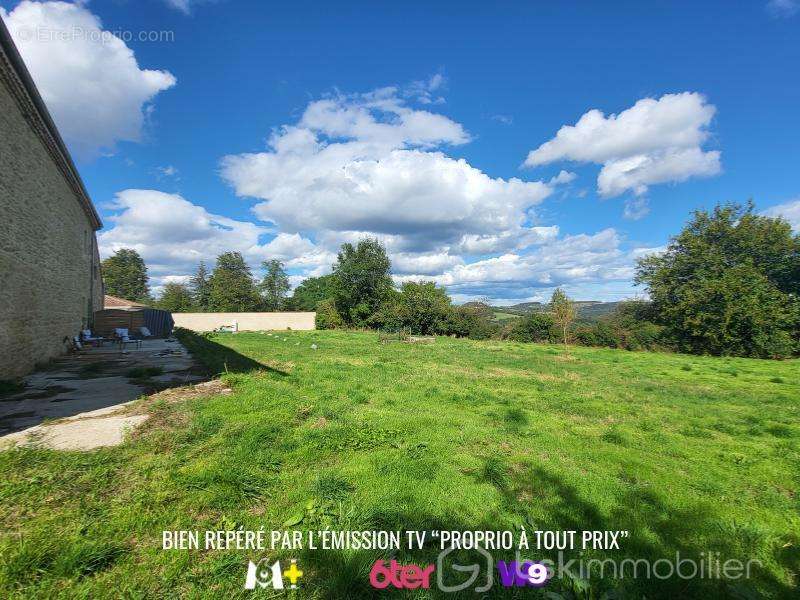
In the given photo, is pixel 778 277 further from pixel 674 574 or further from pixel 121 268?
pixel 121 268

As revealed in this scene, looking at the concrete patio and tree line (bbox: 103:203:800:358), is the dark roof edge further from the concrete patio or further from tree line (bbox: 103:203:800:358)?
tree line (bbox: 103:203:800:358)

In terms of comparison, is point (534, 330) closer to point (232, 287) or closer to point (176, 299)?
point (232, 287)

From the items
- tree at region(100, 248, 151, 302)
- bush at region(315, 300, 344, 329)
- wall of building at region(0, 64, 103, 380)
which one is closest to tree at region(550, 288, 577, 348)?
wall of building at region(0, 64, 103, 380)

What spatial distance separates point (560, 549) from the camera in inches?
103

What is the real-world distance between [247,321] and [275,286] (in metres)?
30.4

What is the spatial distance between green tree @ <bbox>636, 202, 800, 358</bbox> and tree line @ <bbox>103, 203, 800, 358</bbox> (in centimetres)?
6

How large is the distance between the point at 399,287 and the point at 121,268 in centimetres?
4958

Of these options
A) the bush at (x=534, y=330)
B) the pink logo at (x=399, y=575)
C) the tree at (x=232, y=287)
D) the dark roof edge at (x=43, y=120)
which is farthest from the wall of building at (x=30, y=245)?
the tree at (x=232, y=287)

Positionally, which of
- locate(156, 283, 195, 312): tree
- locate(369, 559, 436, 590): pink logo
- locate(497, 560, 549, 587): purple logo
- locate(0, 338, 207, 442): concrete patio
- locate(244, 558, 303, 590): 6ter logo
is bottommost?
locate(497, 560, 549, 587): purple logo

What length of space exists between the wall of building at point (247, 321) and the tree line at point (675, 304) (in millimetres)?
2594

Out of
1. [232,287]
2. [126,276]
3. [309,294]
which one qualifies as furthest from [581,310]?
[126,276]

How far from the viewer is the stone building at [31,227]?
280 inches

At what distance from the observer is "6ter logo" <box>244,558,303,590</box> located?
7.00 feet

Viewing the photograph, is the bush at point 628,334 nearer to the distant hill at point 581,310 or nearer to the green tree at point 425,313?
the distant hill at point 581,310
